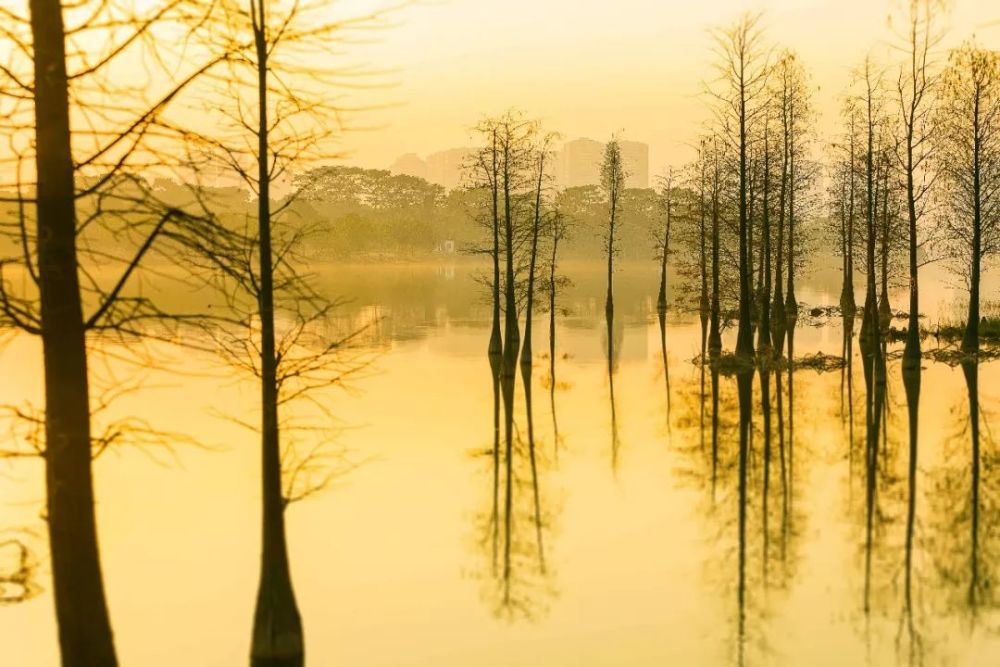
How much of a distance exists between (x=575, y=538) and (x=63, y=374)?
13.0 m

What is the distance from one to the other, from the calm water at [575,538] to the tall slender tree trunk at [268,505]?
1.19 meters

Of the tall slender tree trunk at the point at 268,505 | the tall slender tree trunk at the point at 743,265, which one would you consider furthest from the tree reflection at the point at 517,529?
the tall slender tree trunk at the point at 743,265

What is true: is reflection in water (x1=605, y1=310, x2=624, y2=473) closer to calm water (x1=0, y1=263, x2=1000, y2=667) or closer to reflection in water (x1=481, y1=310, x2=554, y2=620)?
calm water (x1=0, y1=263, x2=1000, y2=667)

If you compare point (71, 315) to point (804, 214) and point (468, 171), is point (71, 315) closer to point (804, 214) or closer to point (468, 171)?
point (468, 171)

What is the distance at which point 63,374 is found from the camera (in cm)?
800

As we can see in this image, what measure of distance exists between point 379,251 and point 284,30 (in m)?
157

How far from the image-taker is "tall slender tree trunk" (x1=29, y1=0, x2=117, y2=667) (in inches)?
312

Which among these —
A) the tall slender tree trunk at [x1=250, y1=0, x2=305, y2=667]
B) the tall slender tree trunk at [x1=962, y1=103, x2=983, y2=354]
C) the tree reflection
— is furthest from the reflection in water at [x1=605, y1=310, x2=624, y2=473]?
the tall slender tree trunk at [x1=962, y1=103, x2=983, y2=354]

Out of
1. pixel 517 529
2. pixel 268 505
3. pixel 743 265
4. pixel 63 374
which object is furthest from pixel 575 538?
pixel 743 265

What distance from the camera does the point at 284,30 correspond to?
40.0 ft

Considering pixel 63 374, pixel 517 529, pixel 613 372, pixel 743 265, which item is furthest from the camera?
pixel 613 372

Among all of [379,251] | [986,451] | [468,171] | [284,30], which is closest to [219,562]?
[284,30]

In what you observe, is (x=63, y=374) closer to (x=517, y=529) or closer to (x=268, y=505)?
(x=268, y=505)

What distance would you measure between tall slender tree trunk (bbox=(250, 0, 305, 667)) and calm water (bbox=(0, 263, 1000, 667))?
46.9 inches
